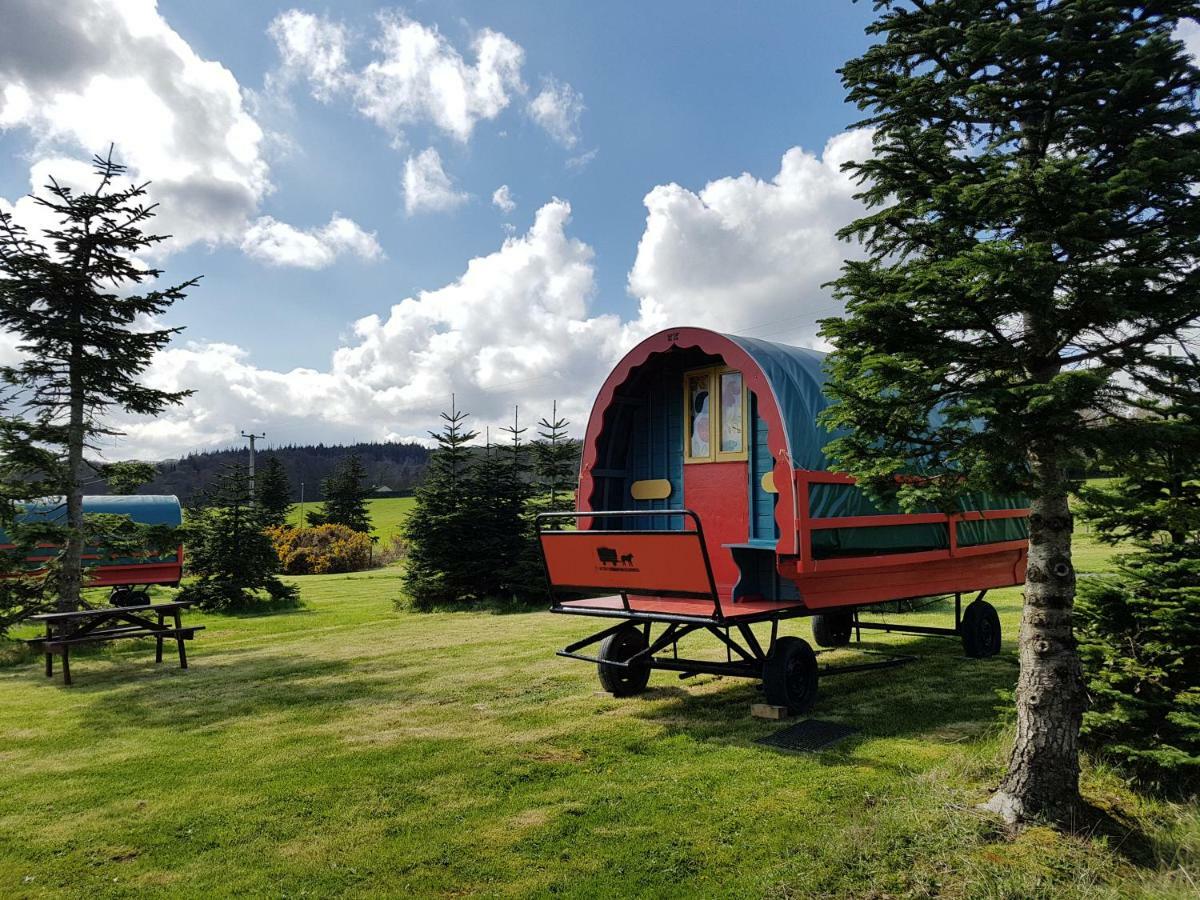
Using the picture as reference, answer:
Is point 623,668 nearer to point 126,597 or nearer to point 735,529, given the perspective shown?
point 735,529

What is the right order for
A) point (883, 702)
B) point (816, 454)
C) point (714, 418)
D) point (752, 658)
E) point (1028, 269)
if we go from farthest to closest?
1. point (714, 418)
2. point (883, 702)
3. point (752, 658)
4. point (816, 454)
5. point (1028, 269)

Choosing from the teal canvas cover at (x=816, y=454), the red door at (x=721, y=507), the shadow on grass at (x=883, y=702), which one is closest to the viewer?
the shadow on grass at (x=883, y=702)

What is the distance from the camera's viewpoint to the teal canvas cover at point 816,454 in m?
6.87

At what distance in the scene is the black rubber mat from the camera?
19.1 ft

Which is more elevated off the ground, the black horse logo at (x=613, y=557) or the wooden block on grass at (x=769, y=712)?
the black horse logo at (x=613, y=557)

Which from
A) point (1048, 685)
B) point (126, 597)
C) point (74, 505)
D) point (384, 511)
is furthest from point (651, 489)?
point (384, 511)

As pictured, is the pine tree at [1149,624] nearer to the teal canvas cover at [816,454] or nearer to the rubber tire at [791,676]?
the teal canvas cover at [816,454]

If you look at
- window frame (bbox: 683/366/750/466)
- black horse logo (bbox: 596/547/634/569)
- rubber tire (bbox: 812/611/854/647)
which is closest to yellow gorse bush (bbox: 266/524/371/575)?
rubber tire (bbox: 812/611/854/647)

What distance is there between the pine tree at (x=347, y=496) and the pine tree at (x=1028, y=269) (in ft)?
144

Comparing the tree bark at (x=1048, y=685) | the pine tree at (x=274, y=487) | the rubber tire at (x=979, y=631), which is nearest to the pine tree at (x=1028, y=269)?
the tree bark at (x=1048, y=685)

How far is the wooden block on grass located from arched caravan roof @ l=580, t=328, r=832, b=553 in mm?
1316

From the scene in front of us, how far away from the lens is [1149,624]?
4.66 meters

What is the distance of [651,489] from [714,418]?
3.72ft

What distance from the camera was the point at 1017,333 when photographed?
4.20 m
